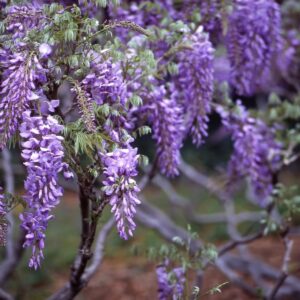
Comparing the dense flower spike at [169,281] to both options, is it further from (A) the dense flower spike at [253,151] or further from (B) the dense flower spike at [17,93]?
(B) the dense flower spike at [17,93]

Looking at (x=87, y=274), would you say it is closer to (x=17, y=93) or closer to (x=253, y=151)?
(x=253, y=151)

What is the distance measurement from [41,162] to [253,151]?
182 cm

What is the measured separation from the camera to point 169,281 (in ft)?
10.5

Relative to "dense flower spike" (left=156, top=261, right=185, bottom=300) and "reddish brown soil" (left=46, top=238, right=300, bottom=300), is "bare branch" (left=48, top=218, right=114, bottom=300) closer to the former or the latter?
"dense flower spike" (left=156, top=261, right=185, bottom=300)

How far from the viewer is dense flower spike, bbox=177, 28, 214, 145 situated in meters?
2.99

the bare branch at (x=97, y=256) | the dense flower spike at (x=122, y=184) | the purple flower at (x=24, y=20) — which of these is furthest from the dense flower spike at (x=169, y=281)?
the purple flower at (x=24, y=20)

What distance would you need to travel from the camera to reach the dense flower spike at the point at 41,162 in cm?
209

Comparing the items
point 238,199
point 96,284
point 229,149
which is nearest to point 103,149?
point 96,284

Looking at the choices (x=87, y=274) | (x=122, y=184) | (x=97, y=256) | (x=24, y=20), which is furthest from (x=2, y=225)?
(x=97, y=256)

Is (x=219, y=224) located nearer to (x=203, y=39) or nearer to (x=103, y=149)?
(x=203, y=39)

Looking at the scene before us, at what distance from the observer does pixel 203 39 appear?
3037 mm

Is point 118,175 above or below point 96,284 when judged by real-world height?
above

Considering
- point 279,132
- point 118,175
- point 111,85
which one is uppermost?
point 111,85

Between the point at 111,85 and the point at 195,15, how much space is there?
1.08 metres
